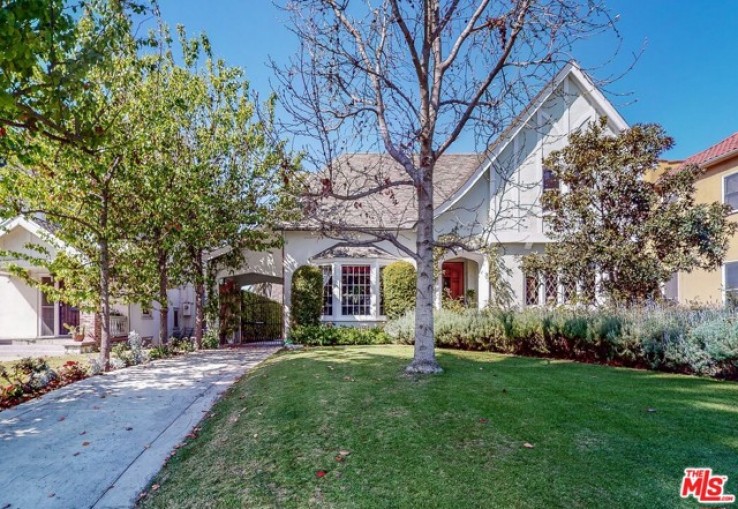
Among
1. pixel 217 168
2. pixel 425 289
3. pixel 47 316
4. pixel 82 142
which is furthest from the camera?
pixel 47 316

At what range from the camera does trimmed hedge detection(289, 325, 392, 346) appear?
1447 centimetres

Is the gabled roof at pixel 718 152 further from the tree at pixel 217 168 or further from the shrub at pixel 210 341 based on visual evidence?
the shrub at pixel 210 341

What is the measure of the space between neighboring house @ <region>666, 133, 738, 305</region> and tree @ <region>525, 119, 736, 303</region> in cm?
500

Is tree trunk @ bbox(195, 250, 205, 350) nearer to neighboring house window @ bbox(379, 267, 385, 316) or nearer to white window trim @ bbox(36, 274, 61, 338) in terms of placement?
neighboring house window @ bbox(379, 267, 385, 316)

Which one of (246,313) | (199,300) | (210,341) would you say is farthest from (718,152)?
(210,341)

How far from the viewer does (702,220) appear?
11031 mm

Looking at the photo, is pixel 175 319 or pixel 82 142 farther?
pixel 175 319

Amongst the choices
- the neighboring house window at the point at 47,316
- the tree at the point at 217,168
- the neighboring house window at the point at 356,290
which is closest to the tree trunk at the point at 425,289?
the tree at the point at 217,168

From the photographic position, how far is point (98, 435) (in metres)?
5.91

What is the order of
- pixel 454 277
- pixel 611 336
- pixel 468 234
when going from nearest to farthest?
pixel 611 336 < pixel 468 234 < pixel 454 277

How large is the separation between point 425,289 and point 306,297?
8.81 m

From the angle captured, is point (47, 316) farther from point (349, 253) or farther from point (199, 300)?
point (349, 253)

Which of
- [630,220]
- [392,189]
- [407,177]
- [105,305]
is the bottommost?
[105,305]

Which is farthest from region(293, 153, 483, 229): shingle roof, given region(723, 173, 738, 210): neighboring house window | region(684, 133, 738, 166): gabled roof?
region(723, 173, 738, 210): neighboring house window
